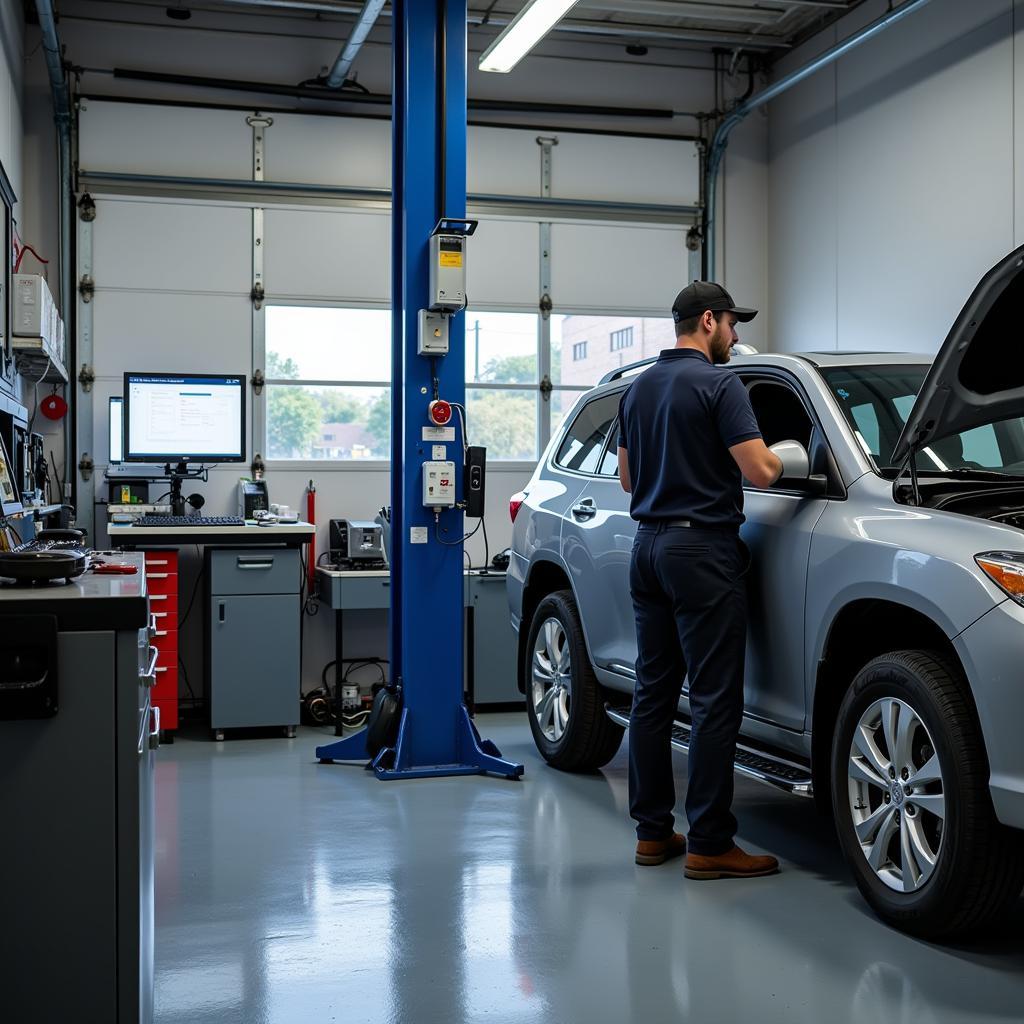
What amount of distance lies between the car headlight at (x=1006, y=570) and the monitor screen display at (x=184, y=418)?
4.53 m

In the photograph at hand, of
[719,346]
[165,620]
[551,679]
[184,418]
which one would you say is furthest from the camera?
[184,418]

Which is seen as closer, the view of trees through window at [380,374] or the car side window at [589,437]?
the car side window at [589,437]

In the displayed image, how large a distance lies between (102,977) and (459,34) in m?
4.33

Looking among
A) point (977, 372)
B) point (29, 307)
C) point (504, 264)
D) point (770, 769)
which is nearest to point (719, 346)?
point (977, 372)

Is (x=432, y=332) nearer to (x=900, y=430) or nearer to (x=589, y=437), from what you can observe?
(x=589, y=437)

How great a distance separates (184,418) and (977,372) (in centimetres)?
452

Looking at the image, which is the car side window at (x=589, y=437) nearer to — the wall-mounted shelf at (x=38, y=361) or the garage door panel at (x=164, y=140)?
the wall-mounted shelf at (x=38, y=361)

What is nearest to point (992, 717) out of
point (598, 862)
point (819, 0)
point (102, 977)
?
point (598, 862)

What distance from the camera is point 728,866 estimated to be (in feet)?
12.1

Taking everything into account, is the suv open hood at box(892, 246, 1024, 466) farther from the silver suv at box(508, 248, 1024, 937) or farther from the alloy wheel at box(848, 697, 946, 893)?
the alloy wheel at box(848, 697, 946, 893)

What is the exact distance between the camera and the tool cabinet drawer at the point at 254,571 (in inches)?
242

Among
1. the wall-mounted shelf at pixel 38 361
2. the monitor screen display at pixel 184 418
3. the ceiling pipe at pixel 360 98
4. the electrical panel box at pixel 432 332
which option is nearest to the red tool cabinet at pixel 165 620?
the monitor screen display at pixel 184 418

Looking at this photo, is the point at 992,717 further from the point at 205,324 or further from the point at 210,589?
the point at 205,324

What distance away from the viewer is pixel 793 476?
3.52 m
